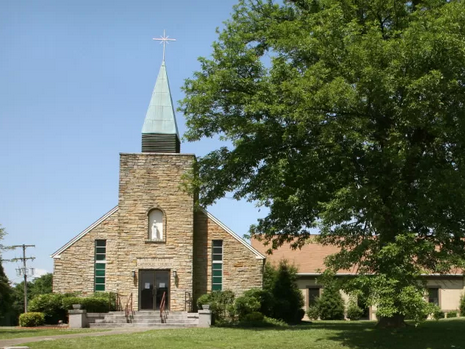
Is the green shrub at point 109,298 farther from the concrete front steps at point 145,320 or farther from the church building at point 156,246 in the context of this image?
the concrete front steps at point 145,320

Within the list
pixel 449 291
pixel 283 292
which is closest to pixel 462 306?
pixel 449 291

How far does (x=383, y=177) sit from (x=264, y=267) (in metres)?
16.0

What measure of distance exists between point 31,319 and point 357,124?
17.3 meters

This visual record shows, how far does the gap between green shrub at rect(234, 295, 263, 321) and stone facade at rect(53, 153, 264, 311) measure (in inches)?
88.8

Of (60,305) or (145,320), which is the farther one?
(60,305)

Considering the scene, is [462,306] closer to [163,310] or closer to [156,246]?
[163,310]

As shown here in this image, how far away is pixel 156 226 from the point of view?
30844 mm

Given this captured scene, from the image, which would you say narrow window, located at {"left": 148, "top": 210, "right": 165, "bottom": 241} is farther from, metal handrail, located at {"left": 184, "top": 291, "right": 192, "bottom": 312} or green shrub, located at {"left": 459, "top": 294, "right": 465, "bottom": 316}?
green shrub, located at {"left": 459, "top": 294, "right": 465, "bottom": 316}

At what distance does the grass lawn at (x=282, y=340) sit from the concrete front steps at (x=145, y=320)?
5.55 m

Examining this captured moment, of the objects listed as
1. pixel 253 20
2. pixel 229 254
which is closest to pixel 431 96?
pixel 253 20

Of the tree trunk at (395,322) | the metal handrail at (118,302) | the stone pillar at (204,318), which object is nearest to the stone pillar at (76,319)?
the metal handrail at (118,302)

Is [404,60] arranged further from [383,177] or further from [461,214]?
[461,214]

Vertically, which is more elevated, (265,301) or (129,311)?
(265,301)

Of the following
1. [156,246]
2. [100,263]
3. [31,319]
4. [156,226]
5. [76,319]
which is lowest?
[31,319]
